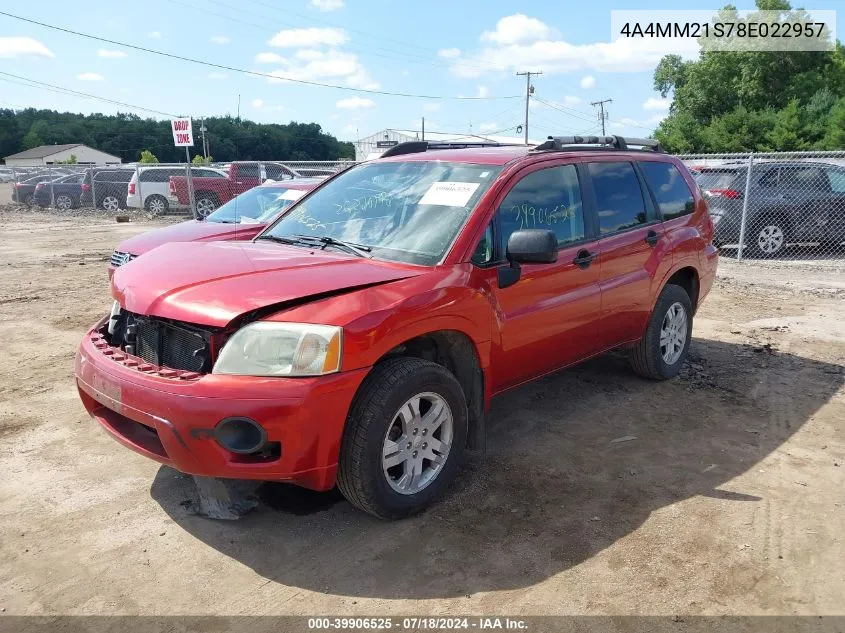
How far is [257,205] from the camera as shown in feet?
29.2

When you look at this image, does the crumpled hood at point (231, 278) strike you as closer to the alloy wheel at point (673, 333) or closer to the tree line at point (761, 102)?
the alloy wheel at point (673, 333)

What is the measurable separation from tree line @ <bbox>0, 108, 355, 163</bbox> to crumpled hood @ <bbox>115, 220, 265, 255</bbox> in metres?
83.6

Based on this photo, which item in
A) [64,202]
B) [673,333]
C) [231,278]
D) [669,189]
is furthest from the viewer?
[64,202]

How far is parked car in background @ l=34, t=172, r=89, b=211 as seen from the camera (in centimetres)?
2462

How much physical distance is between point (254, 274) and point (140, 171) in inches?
796

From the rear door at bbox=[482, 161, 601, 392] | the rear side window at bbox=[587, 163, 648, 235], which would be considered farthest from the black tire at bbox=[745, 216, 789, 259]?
the rear door at bbox=[482, 161, 601, 392]

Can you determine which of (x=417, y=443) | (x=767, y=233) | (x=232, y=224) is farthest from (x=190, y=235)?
(x=767, y=233)

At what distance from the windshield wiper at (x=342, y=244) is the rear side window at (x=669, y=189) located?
2546 millimetres

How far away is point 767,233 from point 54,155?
287 ft

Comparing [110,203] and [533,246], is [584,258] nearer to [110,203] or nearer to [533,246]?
[533,246]

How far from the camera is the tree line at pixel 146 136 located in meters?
87.8

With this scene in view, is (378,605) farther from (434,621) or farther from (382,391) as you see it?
(382,391)

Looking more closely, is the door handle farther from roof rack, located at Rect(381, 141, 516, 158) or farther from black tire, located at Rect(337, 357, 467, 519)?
black tire, located at Rect(337, 357, 467, 519)

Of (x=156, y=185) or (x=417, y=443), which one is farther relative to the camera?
(x=156, y=185)
